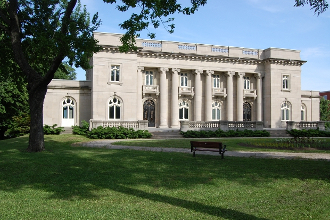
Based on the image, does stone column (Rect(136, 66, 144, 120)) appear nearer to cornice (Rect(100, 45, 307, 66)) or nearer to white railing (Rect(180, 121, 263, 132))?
cornice (Rect(100, 45, 307, 66))

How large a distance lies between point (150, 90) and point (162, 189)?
2785 centimetres

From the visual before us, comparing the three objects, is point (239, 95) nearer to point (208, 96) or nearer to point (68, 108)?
point (208, 96)

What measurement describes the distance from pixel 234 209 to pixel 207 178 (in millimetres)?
2945

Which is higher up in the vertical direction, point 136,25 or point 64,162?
point 136,25

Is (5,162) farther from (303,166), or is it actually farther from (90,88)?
(90,88)

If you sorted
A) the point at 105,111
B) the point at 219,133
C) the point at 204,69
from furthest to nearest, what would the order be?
the point at 204,69 → the point at 105,111 → the point at 219,133

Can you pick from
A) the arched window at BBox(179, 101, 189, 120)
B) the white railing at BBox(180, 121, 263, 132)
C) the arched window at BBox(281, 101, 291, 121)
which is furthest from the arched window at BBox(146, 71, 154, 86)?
the arched window at BBox(281, 101, 291, 121)

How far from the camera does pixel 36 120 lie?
610 inches

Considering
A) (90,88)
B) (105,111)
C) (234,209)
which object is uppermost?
(90,88)

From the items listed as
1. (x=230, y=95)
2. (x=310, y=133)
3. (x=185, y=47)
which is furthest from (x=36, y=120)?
(x=230, y=95)

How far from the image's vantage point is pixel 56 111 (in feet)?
110

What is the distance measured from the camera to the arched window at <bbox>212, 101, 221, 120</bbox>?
38594 millimetres

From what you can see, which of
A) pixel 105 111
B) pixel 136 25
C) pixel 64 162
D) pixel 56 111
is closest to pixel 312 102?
pixel 105 111

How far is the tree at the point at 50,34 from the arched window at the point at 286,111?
94.5 feet
